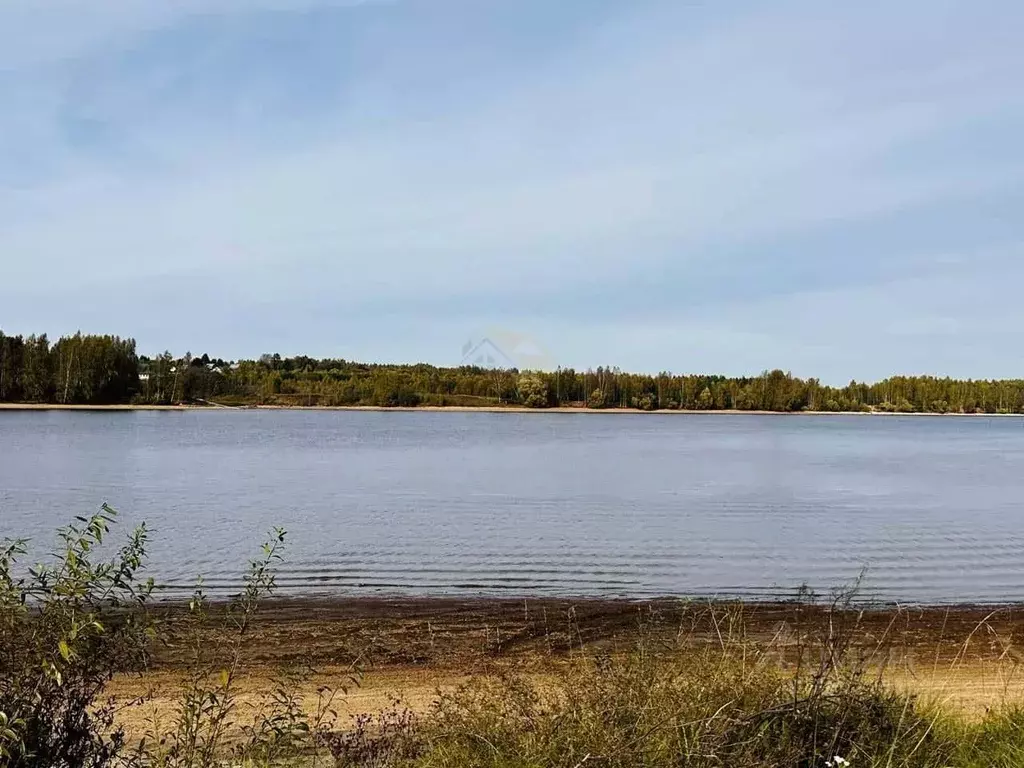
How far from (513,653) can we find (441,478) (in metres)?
29.6

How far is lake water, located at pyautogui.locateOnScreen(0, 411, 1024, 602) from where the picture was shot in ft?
58.7

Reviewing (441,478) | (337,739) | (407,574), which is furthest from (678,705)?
(441,478)

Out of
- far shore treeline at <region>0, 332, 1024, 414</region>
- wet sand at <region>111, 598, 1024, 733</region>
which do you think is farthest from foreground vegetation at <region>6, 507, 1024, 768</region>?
far shore treeline at <region>0, 332, 1024, 414</region>

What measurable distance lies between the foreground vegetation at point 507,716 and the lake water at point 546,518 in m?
9.98

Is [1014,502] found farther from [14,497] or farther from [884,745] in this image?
[14,497]

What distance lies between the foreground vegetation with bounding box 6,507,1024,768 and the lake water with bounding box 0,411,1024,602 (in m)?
9.98

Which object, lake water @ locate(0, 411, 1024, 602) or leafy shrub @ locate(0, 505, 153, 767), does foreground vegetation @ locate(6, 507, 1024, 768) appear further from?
lake water @ locate(0, 411, 1024, 602)

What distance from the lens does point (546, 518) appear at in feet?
89.0

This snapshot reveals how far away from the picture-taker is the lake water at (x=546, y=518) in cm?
1791

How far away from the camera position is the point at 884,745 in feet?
17.8

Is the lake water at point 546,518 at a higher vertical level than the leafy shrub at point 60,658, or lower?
lower

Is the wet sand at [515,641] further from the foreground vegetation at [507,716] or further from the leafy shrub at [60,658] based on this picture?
the leafy shrub at [60,658]

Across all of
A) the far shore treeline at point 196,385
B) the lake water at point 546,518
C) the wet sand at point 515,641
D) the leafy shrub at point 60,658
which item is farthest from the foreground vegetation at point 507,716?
the far shore treeline at point 196,385

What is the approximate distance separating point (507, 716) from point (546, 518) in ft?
69.8
